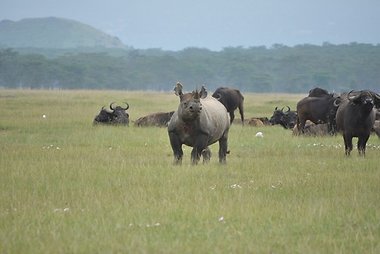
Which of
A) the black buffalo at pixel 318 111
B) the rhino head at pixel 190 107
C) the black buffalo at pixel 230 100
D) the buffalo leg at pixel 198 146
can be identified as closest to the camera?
the rhino head at pixel 190 107

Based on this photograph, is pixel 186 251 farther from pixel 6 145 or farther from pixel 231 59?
pixel 231 59

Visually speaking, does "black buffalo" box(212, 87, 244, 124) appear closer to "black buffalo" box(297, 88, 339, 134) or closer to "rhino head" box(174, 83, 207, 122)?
"black buffalo" box(297, 88, 339, 134)

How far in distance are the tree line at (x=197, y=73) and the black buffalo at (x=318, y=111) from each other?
82.5m

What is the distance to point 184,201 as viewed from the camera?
8703 millimetres

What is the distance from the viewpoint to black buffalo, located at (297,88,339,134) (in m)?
20.8

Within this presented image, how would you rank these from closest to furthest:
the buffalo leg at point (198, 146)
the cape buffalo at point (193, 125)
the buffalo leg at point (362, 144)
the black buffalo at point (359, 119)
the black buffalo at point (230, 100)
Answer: the cape buffalo at point (193, 125) < the buffalo leg at point (198, 146) < the black buffalo at point (359, 119) < the buffalo leg at point (362, 144) < the black buffalo at point (230, 100)

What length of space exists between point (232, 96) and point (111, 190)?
1694cm

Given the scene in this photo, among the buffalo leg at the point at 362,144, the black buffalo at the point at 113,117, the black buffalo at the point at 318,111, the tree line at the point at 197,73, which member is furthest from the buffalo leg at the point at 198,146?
the tree line at the point at 197,73

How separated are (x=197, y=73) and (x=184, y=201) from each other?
107m

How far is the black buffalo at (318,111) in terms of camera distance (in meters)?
20.8

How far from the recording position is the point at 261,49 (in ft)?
571

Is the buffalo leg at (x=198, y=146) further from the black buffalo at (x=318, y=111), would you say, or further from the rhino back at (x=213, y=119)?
the black buffalo at (x=318, y=111)

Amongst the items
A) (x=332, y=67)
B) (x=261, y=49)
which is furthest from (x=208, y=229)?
(x=261, y=49)

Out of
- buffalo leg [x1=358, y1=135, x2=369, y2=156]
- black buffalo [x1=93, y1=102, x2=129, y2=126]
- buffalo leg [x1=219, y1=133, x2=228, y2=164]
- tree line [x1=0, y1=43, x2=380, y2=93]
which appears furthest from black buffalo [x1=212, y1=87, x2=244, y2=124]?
tree line [x1=0, y1=43, x2=380, y2=93]
